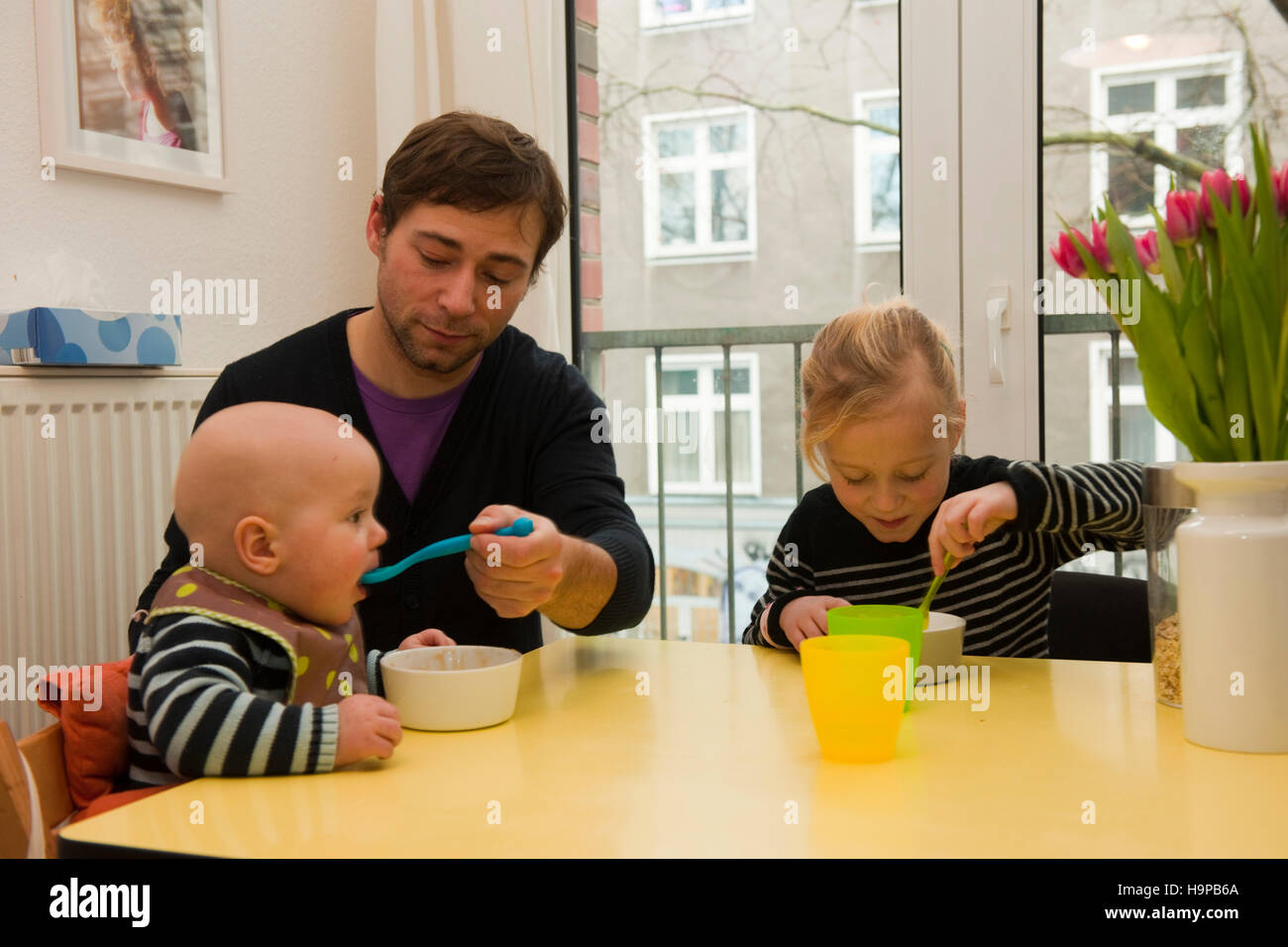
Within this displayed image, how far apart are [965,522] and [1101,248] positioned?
0.32 metres

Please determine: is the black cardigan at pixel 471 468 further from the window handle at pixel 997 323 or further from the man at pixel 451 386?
the window handle at pixel 997 323

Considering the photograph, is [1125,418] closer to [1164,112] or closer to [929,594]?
[1164,112]

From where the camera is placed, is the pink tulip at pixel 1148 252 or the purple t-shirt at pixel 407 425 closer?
the pink tulip at pixel 1148 252

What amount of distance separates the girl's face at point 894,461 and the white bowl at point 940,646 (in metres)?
0.28

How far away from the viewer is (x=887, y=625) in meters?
1.00

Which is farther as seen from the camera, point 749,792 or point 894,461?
point 894,461

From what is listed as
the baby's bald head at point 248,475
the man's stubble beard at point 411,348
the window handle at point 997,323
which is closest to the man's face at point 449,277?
the man's stubble beard at point 411,348

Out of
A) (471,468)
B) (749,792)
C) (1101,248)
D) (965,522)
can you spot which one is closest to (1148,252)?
(1101,248)

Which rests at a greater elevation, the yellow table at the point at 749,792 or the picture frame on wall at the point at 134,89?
the picture frame on wall at the point at 134,89

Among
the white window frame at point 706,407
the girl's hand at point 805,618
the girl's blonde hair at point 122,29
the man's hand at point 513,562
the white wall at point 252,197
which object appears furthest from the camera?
the white window frame at point 706,407

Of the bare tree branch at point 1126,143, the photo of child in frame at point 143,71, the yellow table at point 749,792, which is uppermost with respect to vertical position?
the photo of child in frame at point 143,71

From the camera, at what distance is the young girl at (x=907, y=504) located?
1.23m

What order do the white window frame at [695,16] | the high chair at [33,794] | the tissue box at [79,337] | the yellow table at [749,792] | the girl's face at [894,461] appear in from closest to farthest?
the yellow table at [749,792], the high chair at [33,794], the girl's face at [894,461], the tissue box at [79,337], the white window frame at [695,16]
